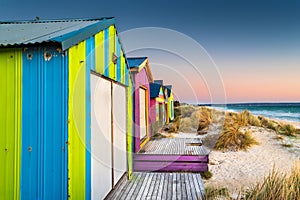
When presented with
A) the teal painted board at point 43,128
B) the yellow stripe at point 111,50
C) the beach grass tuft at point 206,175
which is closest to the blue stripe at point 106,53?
the yellow stripe at point 111,50

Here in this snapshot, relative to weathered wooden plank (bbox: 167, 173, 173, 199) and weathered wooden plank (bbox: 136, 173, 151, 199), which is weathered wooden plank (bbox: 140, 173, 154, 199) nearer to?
weathered wooden plank (bbox: 136, 173, 151, 199)

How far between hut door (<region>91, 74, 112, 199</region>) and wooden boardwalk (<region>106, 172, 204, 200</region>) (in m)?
0.49

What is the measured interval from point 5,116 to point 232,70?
74.0 ft

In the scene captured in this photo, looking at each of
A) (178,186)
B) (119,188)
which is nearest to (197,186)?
(178,186)

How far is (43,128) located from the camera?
2.76 metres

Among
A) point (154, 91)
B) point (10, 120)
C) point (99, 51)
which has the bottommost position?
point (10, 120)

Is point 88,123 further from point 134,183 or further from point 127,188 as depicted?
point 134,183

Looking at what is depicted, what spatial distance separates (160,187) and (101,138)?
80.3 inches

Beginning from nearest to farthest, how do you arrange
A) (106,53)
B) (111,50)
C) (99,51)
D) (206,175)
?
(99,51)
(106,53)
(111,50)
(206,175)

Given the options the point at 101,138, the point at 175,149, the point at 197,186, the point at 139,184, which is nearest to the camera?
the point at 101,138

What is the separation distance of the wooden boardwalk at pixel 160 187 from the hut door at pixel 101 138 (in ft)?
1.62

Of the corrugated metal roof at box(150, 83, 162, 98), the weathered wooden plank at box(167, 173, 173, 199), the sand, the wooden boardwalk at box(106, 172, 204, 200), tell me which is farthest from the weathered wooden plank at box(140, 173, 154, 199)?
the corrugated metal roof at box(150, 83, 162, 98)

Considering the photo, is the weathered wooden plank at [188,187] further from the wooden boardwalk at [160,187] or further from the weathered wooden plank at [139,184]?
the weathered wooden plank at [139,184]

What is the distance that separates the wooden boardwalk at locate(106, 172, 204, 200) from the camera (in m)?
4.54
